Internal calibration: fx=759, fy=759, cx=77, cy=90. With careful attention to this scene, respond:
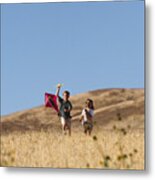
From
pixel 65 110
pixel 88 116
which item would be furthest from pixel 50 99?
pixel 88 116

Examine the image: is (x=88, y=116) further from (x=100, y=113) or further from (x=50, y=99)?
(x=50, y=99)

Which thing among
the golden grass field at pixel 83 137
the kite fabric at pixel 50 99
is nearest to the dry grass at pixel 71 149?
the golden grass field at pixel 83 137

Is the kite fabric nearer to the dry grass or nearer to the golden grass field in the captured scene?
the golden grass field

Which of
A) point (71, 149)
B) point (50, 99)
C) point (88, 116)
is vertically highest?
point (50, 99)

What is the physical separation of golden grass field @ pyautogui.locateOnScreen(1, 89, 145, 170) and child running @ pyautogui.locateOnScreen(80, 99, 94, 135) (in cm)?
3

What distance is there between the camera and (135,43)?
16.6 feet

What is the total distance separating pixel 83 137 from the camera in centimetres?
517

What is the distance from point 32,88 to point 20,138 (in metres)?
0.37

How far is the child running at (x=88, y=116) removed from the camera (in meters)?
5.15

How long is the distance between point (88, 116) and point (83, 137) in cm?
15

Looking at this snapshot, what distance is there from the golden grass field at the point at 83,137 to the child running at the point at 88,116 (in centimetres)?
3

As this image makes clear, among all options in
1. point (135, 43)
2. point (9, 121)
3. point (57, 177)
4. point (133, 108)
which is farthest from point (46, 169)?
point (135, 43)

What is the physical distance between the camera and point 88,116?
5148 millimetres

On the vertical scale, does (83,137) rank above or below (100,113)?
below
